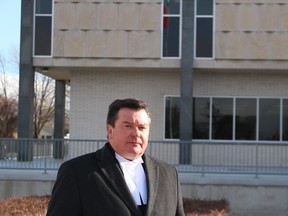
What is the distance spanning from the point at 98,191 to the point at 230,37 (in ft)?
51.8

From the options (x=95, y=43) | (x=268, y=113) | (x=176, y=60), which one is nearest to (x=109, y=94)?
(x=95, y=43)

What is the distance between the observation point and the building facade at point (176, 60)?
1783 centimetres

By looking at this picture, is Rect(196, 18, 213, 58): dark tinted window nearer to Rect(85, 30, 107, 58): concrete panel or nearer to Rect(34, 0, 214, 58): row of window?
Rect(34, 0, 214, 58): row of window

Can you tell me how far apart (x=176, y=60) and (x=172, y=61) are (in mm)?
149

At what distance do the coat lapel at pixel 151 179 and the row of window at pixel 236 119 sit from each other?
16.0 m

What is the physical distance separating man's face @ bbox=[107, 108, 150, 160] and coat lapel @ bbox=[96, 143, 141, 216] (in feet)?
0.21

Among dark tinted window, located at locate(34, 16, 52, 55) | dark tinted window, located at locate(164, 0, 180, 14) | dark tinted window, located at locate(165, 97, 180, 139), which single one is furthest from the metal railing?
dark tinted window, located at locate(164, 0, 180, 14)

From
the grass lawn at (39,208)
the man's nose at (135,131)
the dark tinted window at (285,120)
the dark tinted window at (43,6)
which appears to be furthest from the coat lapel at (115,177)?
the dark tinted window at (285,120)

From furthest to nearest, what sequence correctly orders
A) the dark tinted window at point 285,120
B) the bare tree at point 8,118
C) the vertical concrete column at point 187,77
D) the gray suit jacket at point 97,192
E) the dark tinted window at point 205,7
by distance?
the bare tree at point 8,118
the dark tinted window at point 285,120
the dark tinted window at point 205,7
the vertical concrete column at point 187,77
the gray suit jacket at point 97,192

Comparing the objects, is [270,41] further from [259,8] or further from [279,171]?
[279,171]

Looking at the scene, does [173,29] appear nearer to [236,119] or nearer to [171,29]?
[171,29]

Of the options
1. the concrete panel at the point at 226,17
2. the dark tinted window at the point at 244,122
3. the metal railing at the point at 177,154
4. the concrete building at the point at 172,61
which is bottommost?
the metal railing at the point at 177,154

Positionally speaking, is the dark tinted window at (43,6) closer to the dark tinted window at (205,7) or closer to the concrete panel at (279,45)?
the dark tinted window at (205,7)

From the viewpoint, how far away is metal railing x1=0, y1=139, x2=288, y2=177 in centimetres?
1426
